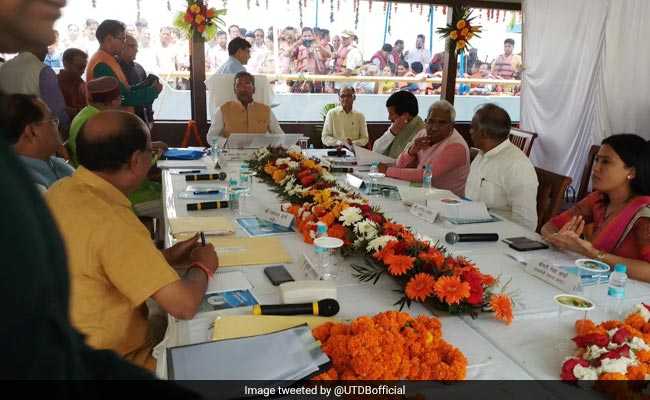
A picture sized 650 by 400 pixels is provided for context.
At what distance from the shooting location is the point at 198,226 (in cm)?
214

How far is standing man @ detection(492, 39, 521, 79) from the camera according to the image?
25.1 feet

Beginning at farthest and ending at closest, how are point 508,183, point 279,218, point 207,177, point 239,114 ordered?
1. point 239,114
2. point 207,177
3. point 508,183
4. point 279,218

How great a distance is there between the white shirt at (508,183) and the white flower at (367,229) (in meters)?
1.15

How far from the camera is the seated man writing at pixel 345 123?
529 centimetres

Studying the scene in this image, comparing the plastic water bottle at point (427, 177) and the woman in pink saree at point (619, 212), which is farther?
the plastic water bottle at point (427, 177)

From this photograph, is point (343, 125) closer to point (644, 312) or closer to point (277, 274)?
point (277, 274)

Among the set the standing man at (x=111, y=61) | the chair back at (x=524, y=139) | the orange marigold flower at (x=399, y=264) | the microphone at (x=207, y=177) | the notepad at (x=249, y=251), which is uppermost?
the standing man at (x=111, y=61)

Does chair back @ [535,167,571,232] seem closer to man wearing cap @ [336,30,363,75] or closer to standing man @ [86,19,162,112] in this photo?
standing man @ [86,19,162,112]

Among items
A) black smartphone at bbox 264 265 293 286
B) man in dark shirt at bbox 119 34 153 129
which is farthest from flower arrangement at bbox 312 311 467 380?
man in dark shirt at bbox 119 34 153 129

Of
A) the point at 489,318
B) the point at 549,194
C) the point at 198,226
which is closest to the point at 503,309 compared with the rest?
the point at 489,318

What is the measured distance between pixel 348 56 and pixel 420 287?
→ 6.06 metres

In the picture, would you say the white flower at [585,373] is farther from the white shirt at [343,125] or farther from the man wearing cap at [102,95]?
the white shirt at [343,125]

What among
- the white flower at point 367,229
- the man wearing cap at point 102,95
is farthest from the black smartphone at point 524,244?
the man wearing cap at point 102,95

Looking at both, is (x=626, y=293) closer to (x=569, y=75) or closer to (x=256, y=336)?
(x=256, y=336)
